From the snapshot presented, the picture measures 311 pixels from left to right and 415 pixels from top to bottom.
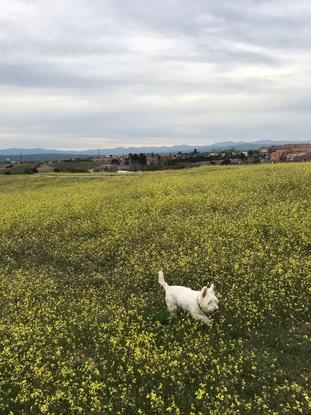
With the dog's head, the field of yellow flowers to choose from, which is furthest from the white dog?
the field of yellow flowers

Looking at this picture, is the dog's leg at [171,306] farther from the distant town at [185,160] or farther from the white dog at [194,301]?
the distant town at [185,160]

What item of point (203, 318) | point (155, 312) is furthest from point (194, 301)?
point (155, 312)

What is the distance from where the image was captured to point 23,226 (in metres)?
24.3

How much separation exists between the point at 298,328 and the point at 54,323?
256 inches

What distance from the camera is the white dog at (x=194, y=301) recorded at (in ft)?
38.9

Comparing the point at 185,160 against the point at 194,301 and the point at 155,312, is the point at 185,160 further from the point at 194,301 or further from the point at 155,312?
the point at 194,301

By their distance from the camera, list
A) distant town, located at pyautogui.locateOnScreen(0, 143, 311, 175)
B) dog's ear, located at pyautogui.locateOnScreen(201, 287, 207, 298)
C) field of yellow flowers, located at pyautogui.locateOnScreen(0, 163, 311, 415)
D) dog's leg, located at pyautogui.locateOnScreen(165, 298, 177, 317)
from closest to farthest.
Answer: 1. field of yellow flowers, located at pyautogui.locateOnScreen(0, 163, 311, 415)
2. dog's ear, located at pyautogui.locateOnScreen(201, 287, 207, 298)
3. dog's leg, located at pyautogui.locateOnScreen(165, 298, 177, 317)
4. distant town, located at pyautogui.locateOnScreen(0, 143, 311, 175)

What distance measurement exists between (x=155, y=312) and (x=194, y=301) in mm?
1512

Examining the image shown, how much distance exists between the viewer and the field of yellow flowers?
903 cm

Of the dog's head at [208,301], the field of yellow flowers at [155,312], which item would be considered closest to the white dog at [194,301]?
the dog's head at [208,301]

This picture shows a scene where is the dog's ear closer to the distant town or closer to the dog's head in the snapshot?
the dog's head

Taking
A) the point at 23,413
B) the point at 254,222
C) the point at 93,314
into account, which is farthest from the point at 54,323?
the point at 254,222

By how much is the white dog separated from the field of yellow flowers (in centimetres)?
30

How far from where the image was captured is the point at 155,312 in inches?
519
